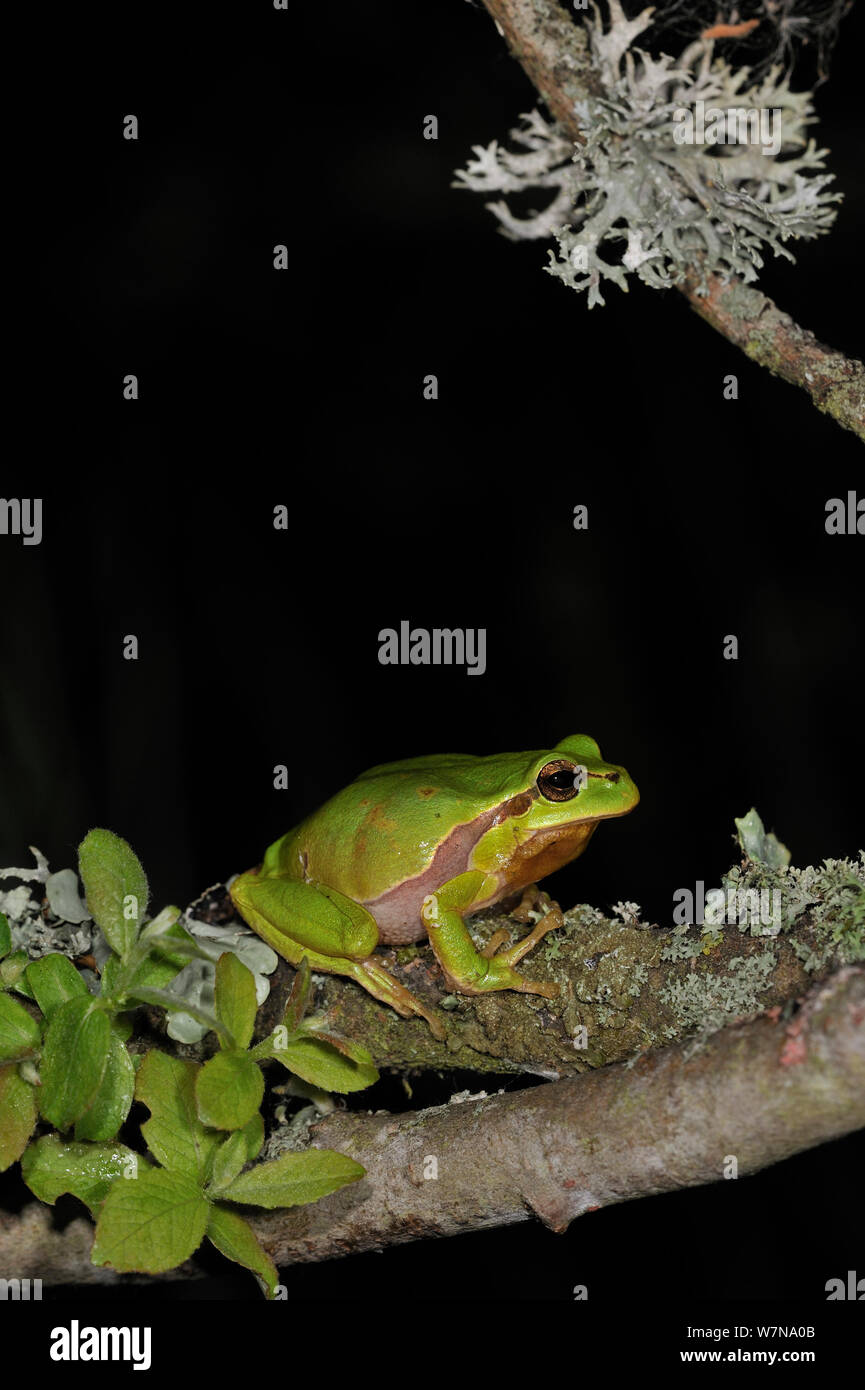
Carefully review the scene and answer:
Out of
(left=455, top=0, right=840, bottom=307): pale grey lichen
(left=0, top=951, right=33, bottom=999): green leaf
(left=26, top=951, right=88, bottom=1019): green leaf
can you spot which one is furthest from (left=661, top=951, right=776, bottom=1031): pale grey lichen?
(left=455, top=0, right=840, bottom=307): pale grey lichen

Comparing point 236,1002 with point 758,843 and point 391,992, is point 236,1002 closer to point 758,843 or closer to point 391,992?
point 391,992

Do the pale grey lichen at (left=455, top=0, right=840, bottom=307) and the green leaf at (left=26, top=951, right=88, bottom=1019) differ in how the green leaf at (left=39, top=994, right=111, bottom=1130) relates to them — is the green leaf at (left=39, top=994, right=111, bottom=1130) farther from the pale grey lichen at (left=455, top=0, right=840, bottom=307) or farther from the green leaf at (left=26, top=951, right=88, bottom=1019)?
the pale grey lichen at (left=455, top=0, right=840, bottom=307)

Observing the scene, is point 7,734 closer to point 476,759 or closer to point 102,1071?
point 476,759

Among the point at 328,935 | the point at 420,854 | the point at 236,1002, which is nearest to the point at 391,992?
the point at 328,935

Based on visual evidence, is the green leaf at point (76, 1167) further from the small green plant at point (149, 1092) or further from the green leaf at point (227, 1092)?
the green leaf at point (227, 1092)

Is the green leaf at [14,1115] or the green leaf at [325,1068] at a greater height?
the green leaf at [325,1068]

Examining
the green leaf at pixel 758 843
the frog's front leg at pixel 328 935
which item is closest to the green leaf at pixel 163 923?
the frog's front leg at pixel 328 935

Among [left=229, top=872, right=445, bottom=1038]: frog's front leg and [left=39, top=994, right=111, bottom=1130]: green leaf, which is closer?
[left=39, top=994, right=111, bottom=1130]: green leaf
